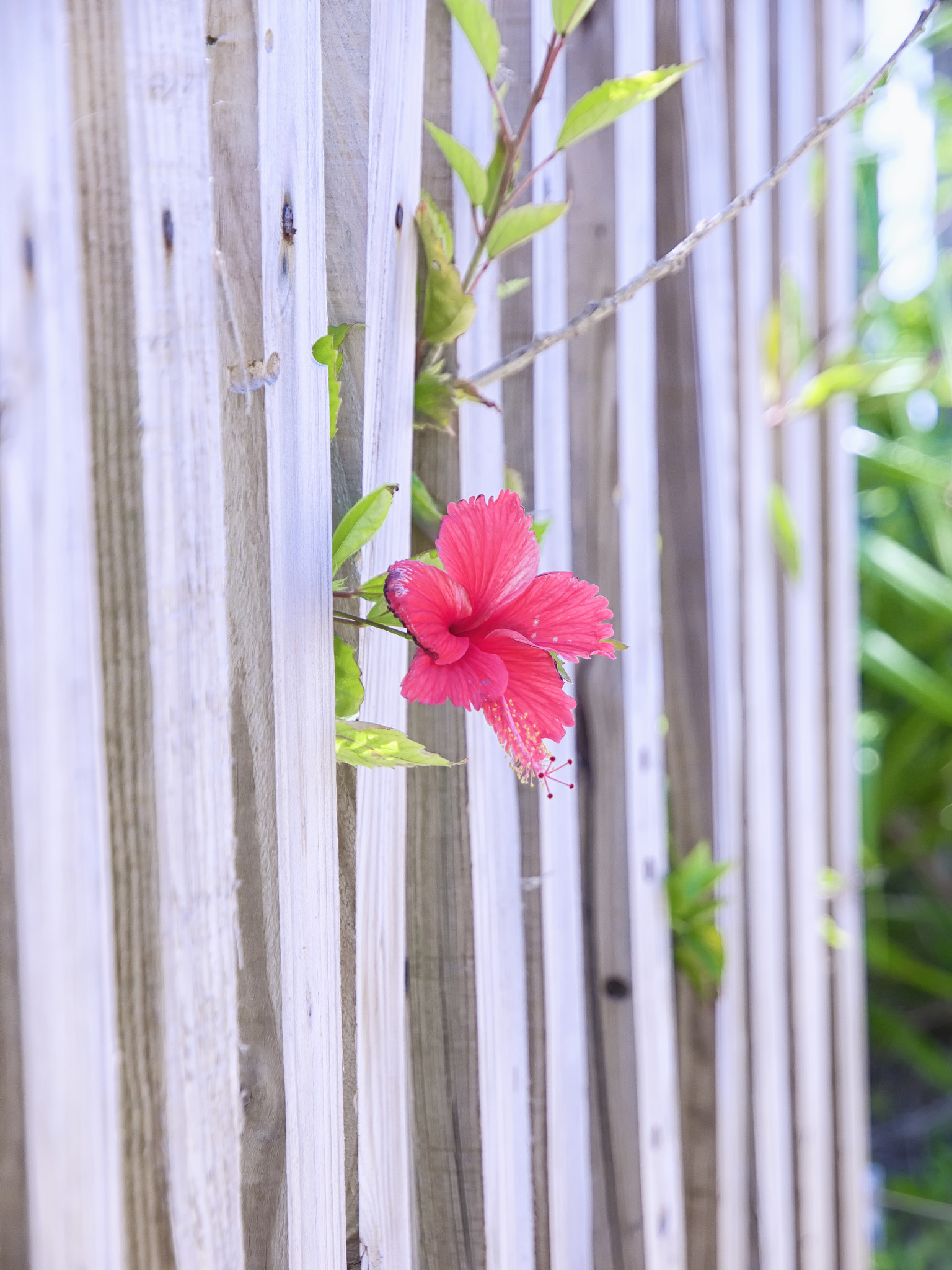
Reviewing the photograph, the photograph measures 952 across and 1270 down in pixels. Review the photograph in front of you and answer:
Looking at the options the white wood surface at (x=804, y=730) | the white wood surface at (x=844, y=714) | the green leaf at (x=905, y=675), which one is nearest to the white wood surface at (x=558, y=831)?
the white wood surface at (x=804, y=730)

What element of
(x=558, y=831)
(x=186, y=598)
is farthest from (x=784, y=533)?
(x=186, y=598)

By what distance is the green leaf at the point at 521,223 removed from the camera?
0.51m

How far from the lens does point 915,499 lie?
1809mm

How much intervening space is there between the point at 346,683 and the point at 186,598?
0.35ft

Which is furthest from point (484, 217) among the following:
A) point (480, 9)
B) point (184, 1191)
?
point (184, 1191)

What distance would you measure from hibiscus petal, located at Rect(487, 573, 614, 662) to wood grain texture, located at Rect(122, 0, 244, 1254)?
11 centimetres

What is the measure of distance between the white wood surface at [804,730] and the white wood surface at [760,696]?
50mm

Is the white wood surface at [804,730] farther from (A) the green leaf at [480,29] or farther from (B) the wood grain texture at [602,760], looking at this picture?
(A) the green leaf at [480,29]

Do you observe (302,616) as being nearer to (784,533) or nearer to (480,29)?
(480,29)

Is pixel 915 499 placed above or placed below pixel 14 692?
above

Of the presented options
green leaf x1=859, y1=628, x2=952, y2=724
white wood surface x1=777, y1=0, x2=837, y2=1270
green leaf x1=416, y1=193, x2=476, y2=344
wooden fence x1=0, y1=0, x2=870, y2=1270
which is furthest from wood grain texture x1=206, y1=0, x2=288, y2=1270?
green leaf x1=859, y1=628, x2=952, y2=724

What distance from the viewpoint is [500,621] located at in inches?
15.4

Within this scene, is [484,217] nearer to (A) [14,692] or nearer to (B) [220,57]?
(B) [220,57]

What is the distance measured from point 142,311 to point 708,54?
769 mm
